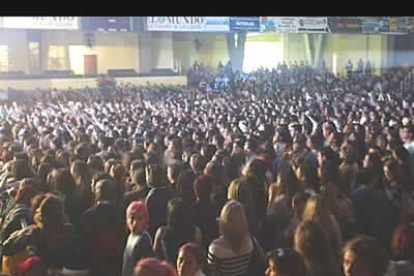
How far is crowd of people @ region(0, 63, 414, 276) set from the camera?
3.21 m

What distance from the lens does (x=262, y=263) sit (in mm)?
3146

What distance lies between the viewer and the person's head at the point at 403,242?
3.28 m

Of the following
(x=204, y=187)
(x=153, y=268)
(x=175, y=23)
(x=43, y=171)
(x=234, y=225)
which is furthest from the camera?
(x=175, y=23)

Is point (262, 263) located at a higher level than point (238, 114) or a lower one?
lower

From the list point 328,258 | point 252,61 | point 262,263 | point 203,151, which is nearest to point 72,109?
point 203,151

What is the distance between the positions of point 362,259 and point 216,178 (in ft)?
3.33

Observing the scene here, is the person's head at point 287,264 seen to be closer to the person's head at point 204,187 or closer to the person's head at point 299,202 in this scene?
the person's head at point 299,202

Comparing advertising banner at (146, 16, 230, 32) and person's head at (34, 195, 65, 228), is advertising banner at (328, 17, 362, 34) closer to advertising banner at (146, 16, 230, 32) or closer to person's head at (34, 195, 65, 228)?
advertising banner at (146, 16, 230, 32)

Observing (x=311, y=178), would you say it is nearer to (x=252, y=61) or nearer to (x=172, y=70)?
(x=252, y=61)

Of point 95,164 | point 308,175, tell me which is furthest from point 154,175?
point 308,175

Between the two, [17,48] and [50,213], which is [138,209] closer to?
[50,213]

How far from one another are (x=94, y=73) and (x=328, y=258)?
179 cm

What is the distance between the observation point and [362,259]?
2838mm

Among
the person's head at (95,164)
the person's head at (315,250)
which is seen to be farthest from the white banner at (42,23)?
the person's head at (315,250)
